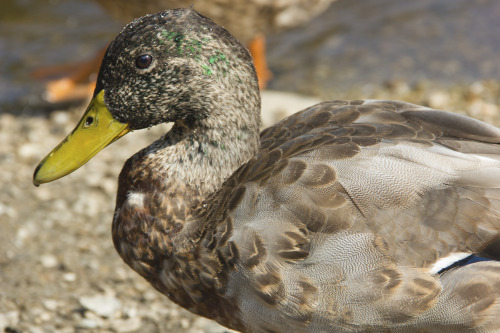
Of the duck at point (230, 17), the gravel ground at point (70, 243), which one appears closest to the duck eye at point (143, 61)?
the gravel ground at point (70, 243)

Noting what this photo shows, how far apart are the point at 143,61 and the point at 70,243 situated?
177 cm

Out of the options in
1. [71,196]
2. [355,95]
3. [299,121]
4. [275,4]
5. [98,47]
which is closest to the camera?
[299,121]

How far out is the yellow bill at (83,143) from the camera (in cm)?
304

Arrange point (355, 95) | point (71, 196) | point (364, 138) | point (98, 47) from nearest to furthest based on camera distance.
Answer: point (364, 138) < point (71, 196) < point (355, 95) < point (98, 47)

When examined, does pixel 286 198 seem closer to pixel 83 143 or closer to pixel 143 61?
pixel 143 61

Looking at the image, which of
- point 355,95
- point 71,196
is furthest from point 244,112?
point 355,95

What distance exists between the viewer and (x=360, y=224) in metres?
2.73

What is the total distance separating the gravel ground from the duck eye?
1415 mm

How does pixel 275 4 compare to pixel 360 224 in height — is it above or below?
above

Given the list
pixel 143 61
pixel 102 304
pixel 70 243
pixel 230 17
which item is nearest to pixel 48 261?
pixel 70 243

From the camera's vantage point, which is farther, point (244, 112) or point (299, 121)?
point (299, 121)

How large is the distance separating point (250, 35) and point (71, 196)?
86.2 inches

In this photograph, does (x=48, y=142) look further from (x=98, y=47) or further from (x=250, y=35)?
(x=98, y=47)

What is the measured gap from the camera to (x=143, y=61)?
2939 mm
